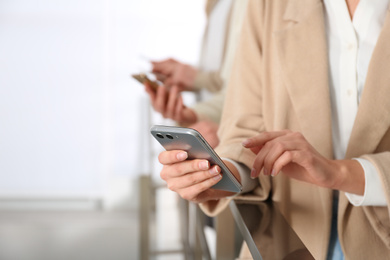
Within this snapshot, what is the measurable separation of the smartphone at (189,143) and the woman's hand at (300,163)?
4 cm

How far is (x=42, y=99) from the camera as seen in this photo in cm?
338

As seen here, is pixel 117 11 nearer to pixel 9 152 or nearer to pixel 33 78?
pixel 33 78

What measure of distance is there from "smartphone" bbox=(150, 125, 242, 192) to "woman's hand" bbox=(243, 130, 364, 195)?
0.14 ft

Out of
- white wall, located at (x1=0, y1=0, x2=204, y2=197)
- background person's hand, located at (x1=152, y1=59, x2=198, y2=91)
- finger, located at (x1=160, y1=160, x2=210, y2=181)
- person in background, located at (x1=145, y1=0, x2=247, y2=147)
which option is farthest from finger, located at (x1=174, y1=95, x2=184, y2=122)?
white wall, located at (x1=0, y1=0, x2=204, y2=197)

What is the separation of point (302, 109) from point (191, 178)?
0.21 meters

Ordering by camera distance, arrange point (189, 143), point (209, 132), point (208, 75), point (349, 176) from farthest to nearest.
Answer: point (208, 75)
point (209, 132)
point (349, 176)
point (189, 143)

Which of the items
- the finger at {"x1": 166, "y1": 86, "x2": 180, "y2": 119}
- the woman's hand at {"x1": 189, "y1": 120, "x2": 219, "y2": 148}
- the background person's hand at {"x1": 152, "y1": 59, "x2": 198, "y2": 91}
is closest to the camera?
the woman's hand at {"x1": 189, "y1": 120, "x2": 219, "y2": 148}

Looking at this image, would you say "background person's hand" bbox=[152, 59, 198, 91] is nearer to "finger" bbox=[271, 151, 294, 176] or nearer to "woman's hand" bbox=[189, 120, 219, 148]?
"woman's hand" bbox=[189, 120, 219, 148]

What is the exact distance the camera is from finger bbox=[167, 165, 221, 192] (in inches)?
18.2

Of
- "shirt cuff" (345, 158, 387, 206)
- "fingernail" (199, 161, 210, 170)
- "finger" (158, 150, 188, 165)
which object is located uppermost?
"finger" (158, 150, 188, 165)

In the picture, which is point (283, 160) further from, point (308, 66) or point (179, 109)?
point (179, 109)

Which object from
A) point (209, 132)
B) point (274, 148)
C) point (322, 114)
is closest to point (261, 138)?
point (274, 148)

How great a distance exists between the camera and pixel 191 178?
484mm

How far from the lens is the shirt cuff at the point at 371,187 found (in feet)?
1.75
